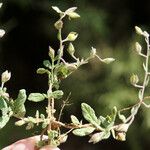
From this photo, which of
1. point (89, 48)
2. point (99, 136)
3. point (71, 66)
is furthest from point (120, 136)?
point (89, 48)

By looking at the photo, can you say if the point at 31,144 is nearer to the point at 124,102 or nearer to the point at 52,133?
the point at 52,133

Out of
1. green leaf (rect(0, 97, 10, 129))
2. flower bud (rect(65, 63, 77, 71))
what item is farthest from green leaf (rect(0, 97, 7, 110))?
flower bud (rect(65, 63, 77, 71))

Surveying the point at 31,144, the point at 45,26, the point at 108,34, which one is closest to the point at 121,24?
the point at 108,34

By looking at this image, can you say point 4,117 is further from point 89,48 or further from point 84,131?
point 89,48

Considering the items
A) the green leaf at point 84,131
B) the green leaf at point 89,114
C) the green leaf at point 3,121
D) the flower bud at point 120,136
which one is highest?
the green leaf at point 3,121

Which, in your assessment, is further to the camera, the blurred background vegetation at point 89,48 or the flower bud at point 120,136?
the blurred background vegetation at point 89,48

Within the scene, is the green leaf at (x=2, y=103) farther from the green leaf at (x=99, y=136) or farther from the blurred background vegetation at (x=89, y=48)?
the blurred background vegetation at (x=89, y=48)

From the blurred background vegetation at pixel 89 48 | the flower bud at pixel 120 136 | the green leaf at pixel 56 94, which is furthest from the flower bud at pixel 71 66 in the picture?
the blurred background vegetation at pixel 89 48

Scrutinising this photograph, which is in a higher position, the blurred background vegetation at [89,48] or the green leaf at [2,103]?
the green leaf at [2,103]

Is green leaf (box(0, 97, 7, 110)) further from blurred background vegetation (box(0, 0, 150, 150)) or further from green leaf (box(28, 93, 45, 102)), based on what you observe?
blurred background vegetation (box(0, 0, 150, 150))
